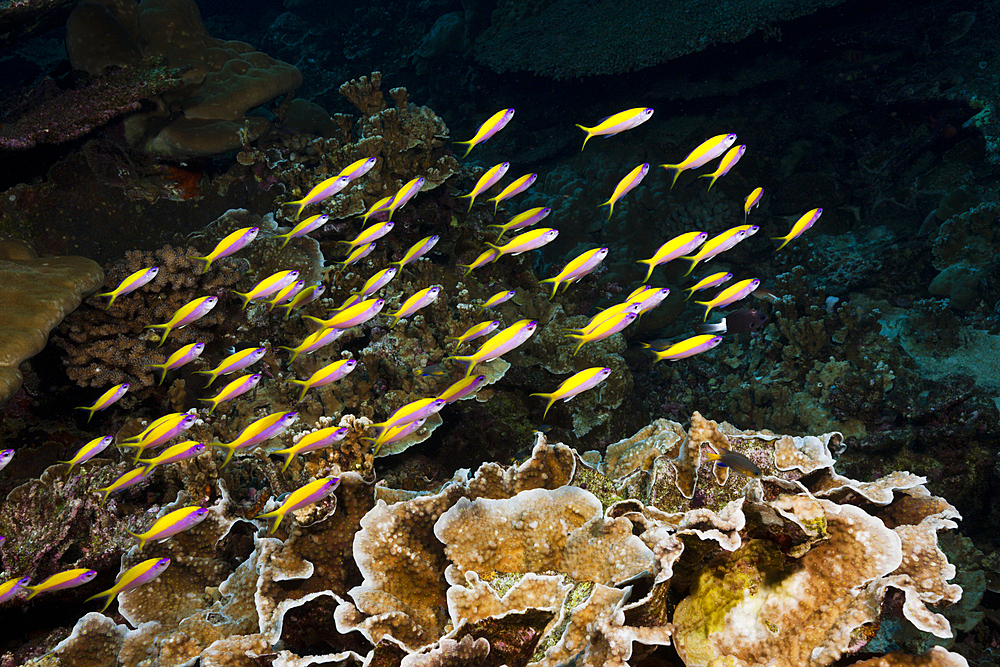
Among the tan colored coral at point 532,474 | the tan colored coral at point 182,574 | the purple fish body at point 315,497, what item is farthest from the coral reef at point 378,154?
the tan colored coral at point 532,474

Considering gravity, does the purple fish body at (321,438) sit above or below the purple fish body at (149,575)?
above

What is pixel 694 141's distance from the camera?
11852mm

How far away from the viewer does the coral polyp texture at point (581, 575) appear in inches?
66.1

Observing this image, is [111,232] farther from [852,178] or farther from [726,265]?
[852,178]

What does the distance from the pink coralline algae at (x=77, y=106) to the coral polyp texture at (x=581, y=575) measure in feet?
16.5

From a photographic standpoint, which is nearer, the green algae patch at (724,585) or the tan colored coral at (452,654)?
the tan colored coral at (452,654)

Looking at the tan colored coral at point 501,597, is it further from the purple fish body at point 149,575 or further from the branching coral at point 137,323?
the branching coral at point 137,323

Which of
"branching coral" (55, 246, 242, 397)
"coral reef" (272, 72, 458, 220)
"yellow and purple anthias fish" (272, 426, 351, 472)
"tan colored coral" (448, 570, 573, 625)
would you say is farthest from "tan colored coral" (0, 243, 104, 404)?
"tan colored coral" (448, 570, 573, 625)

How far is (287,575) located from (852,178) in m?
12.6

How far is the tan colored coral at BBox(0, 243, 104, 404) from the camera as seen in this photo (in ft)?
10.9

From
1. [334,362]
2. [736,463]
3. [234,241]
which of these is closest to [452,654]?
[736,463]

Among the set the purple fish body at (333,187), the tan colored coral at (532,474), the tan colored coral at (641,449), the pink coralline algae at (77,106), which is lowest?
the tan colored coral at (641,449)

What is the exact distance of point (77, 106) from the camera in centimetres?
540

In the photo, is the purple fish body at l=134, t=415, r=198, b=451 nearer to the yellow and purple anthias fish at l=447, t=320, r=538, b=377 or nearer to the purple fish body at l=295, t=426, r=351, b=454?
the purple fish body at l=295, t=426, r=351, b=454
